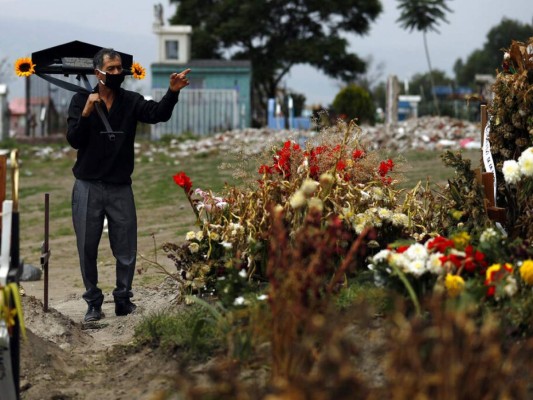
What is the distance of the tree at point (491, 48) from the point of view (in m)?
84.9

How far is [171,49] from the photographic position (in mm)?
42625

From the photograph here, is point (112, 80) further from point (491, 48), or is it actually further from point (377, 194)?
A: point (491, 48)

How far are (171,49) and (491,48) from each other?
51.9m

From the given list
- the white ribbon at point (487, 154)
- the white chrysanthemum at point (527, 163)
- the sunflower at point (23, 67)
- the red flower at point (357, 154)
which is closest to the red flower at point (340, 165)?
the red flower at point (357, 154)

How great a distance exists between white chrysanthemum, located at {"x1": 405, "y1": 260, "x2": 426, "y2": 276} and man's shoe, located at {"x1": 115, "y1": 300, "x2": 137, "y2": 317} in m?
3.29

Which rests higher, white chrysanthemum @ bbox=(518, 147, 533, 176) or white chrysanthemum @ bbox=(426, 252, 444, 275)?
white chrysanthemum @ bbox=(518, 147, 533, 176)

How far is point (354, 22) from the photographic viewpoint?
54.9 metres

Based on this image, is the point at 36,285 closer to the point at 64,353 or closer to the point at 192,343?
the point at 64,353

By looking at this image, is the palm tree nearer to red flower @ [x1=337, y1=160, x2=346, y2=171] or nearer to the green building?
the green building

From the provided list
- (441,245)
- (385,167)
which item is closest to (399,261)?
(441,245)

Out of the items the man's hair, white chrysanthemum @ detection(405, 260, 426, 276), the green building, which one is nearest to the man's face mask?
the man's hair

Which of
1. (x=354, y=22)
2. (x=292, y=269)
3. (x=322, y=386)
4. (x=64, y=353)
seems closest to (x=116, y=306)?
(x=64, y=353)

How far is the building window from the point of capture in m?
42.5

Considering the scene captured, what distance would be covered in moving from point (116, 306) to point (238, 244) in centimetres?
150
